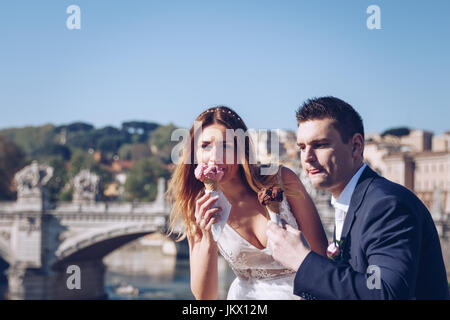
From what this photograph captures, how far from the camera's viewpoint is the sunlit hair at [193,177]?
179cm

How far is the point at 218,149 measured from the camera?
5.74 ft

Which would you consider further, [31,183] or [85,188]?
[85,188]

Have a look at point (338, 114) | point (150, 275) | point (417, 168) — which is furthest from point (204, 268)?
point (417, 168)

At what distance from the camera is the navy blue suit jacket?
1314 mm

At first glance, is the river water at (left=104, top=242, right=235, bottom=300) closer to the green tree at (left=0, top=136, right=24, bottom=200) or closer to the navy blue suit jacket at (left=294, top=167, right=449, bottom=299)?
the green tree at (left=0, top=136, right=24, bottom=200)

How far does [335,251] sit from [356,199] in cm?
12

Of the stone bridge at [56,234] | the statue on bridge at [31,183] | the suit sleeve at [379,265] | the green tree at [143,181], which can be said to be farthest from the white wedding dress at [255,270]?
the green tree at [143,181]

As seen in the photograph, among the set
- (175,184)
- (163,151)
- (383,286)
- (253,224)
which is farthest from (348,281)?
(163,151)

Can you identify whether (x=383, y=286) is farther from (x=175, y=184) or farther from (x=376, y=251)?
(x=175, y=184)

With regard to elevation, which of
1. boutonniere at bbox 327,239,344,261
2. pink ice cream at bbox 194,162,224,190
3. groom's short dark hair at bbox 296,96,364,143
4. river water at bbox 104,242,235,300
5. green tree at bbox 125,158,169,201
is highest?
groom's short dark hair at bbox 296,96,364,143

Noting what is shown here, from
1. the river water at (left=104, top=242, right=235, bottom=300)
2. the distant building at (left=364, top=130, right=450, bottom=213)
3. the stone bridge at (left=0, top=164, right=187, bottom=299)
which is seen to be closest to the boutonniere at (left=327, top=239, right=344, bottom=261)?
the stone bridge at (left=0, top=164, right=187, bottom=299)

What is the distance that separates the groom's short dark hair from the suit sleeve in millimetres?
186

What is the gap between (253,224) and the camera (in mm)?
1827

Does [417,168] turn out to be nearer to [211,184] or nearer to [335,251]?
[211,184]
